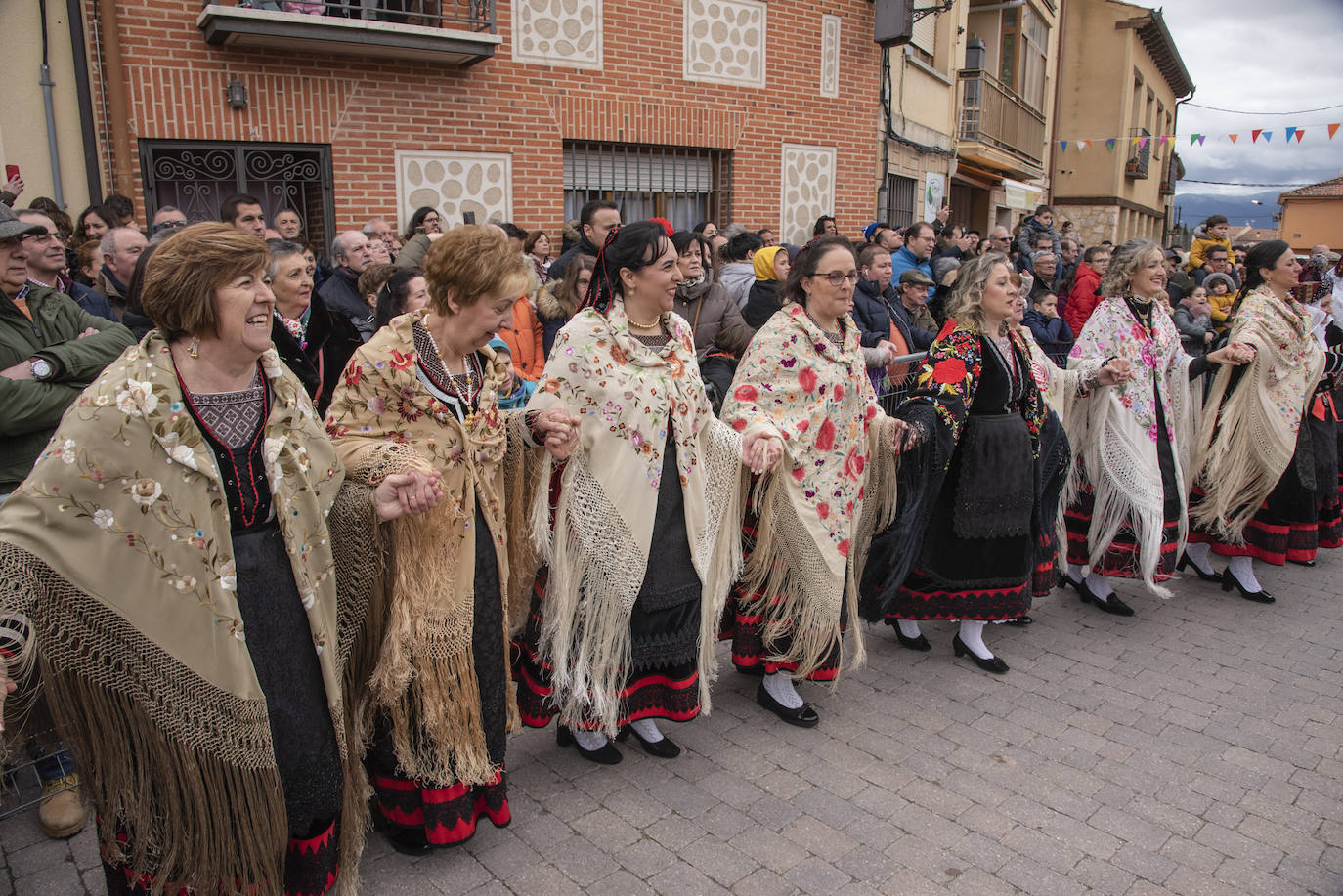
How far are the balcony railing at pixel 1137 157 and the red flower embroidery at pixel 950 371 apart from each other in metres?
22.3

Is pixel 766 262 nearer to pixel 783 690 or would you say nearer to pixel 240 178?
pixel 783 690

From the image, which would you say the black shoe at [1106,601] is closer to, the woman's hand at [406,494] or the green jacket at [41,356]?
the woman's hand at [406,494]

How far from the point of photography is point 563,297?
17.2ft

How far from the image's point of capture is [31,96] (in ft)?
20.6

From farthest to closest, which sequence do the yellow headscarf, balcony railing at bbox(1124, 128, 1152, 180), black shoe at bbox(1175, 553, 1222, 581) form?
balcony railing at bbox(1124, 128, 1152, 180)
black shoe at bbox(1175, 553, 1222, 581)
the yellow headscarf

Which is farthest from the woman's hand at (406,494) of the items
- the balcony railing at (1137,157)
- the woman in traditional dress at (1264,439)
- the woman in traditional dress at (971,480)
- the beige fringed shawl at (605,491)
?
the balcony railing at (1137,157)

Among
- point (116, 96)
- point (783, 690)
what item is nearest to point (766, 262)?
point (783, 690)

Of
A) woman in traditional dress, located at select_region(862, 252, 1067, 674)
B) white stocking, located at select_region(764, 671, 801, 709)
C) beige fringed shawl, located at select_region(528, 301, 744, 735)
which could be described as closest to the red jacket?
woman in traditional dress, located at select_region(862, 252, 1067, 674)

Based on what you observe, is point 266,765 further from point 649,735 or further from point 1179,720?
point 1179,720

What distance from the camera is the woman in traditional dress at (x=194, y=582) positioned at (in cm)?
203

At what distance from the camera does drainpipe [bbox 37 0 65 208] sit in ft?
20.6

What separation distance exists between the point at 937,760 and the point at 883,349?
2.46 meters

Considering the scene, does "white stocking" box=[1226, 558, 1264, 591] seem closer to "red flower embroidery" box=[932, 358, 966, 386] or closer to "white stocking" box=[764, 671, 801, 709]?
"red flower embroidery" box=[932, 358, 966, 386]

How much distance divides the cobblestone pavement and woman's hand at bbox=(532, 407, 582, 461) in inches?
52.0
